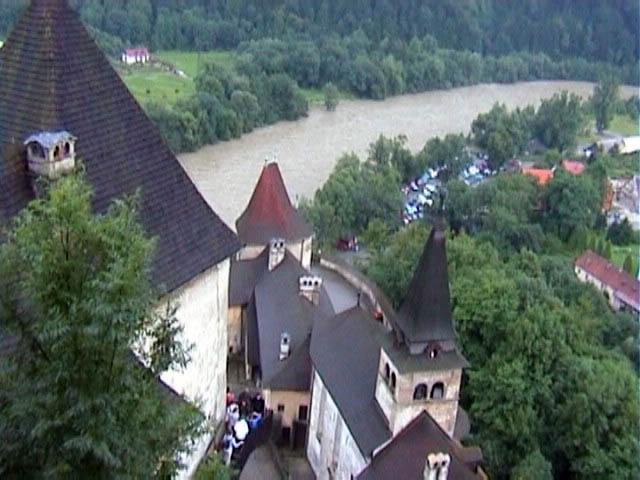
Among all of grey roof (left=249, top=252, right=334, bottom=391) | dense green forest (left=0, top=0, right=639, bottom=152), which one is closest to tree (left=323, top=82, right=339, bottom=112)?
dense green forest (left=0, top=0, right=639, bottom=152)

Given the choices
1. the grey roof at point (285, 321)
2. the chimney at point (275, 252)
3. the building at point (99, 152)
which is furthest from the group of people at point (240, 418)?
the chimney at point (275, 252)

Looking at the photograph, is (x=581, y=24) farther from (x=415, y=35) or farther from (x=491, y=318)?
(x=491, y=318)

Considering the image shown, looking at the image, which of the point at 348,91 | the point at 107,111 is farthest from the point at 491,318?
the point at 348,91

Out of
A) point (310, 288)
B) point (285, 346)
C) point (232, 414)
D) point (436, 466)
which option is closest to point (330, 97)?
point (310, 288)

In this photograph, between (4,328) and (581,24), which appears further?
(581,24)

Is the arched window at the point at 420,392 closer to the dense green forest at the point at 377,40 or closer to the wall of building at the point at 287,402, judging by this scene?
the wall of building at the point at 287,402

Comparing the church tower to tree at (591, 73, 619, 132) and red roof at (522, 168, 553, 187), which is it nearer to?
red roof at (522, 168, 553, 187)
